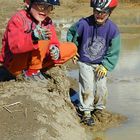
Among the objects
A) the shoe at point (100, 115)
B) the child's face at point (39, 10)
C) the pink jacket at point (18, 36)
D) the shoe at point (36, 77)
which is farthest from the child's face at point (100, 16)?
the shoe at point (100, 115)

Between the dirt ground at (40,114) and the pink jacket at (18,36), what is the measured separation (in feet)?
1.27

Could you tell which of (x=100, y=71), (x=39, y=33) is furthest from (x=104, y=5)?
(x=39, y=33)

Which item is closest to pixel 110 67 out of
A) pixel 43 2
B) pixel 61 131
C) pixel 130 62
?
pixel 43 2

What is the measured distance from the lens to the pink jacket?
5781 mm

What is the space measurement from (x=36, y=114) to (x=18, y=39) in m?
1.07

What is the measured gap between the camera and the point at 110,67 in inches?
263

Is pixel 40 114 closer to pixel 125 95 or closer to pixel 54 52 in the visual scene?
pixel 54 52

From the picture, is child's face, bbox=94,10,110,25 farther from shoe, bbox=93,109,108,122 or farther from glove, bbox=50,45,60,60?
shoe, bbox=93,109,108,122

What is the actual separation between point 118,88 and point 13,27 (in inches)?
130

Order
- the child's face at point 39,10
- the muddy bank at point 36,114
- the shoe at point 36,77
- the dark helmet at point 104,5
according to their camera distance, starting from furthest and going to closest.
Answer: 1. the dark helmet at point 104,5
2. the shoe at point 36,77
3. the child's face at point 39,10
4. the muddy bank at point 36,114

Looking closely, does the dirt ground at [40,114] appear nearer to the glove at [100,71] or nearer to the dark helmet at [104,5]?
the glove at [100,71]

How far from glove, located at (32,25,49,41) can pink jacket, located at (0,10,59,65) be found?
58 millimetres

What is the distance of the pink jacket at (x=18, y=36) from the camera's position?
5.78 meters

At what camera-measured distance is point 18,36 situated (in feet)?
19.1
